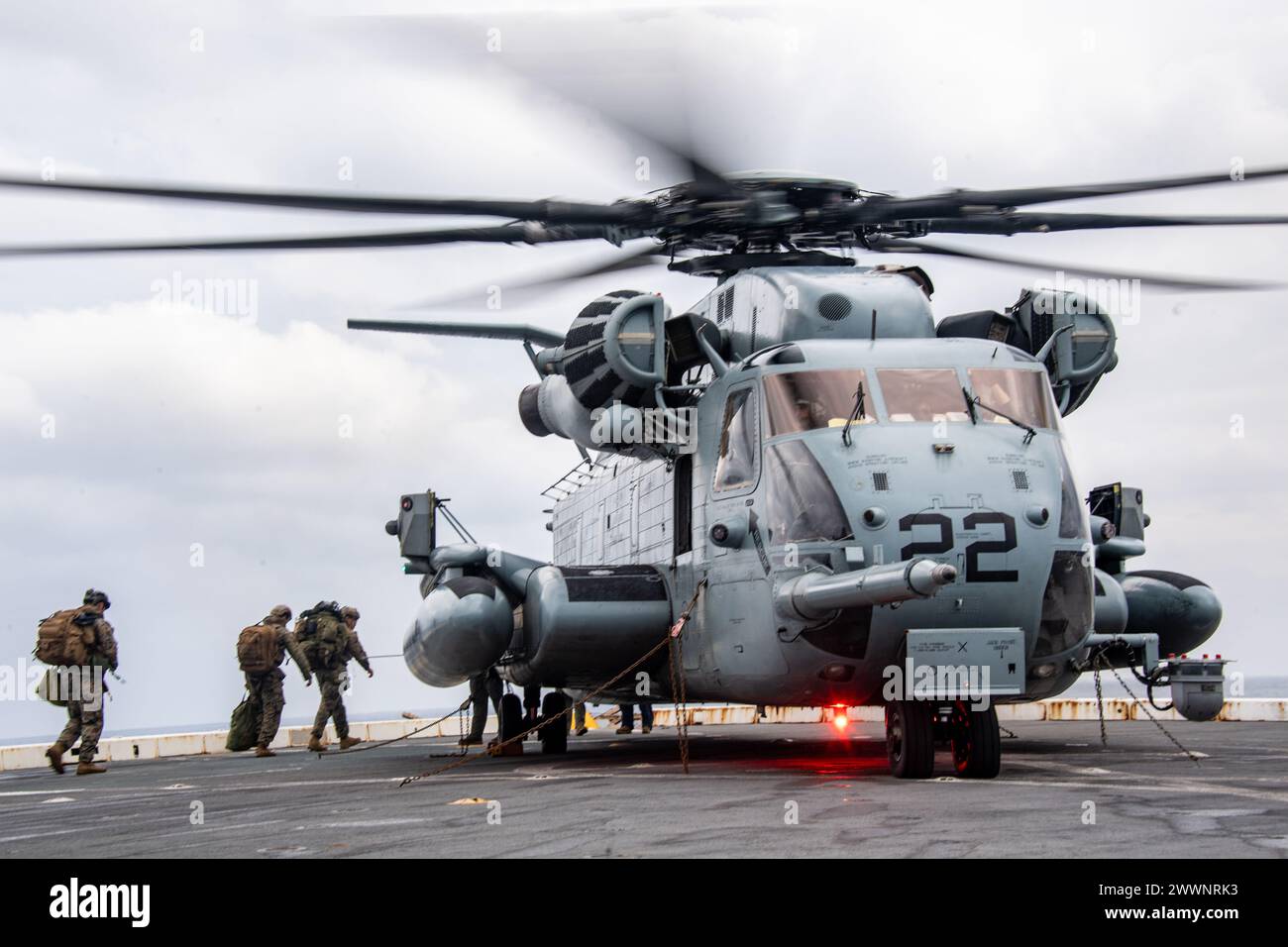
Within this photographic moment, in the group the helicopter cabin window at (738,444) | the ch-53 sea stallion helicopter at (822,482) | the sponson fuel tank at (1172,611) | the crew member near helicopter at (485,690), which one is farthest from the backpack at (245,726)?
the sponson fuel tank at (1172,611)

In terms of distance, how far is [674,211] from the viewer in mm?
14062

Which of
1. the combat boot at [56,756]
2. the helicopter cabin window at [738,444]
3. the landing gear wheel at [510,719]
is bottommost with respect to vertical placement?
the combat boot at [56,756]

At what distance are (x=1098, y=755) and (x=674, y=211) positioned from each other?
22.5 feet

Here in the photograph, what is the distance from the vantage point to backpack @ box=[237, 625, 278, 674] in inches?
837

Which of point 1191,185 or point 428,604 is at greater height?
point 1191,185

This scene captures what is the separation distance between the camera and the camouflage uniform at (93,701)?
18094 millimetres

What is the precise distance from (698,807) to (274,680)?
12898 mm

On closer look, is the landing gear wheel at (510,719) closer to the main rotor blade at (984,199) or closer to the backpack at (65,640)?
the backpack at (65,640)

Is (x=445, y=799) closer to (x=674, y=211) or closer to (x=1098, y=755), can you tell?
(x=674, y=211)

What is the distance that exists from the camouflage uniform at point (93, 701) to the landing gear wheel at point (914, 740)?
1070cm

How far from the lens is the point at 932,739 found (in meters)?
12.0
